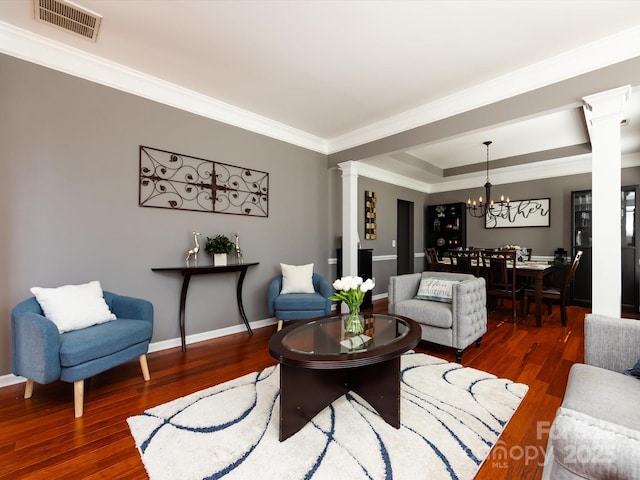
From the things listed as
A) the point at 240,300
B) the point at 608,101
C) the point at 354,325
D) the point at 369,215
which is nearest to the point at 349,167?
the point at 369,215

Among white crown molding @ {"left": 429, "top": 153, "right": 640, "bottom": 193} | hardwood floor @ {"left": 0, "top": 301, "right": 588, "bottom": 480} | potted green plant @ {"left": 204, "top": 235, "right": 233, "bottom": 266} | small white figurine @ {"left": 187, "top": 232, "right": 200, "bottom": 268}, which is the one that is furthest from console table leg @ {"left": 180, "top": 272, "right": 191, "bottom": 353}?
white crown molding @ {"left": 429, "top": 153, "right": 640, "bottom": 193}

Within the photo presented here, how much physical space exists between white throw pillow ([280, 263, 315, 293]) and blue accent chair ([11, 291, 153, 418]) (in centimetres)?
171

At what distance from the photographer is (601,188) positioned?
7.91 feet

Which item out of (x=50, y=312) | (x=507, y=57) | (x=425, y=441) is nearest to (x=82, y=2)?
(x=50, y=312)

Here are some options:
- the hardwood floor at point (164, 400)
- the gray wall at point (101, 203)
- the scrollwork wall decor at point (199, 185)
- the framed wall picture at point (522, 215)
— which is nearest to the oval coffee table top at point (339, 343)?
the hardwood floor at point (164, 400)

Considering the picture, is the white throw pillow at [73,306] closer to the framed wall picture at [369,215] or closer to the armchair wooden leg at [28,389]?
the armchair wooden leg at [28,389]

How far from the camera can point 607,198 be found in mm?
2387

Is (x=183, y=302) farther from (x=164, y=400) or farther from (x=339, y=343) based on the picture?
(x=339, y=343)

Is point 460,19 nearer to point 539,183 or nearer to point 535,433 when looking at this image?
point 535,433

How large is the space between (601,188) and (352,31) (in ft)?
7.75

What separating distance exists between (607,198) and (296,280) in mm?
3050

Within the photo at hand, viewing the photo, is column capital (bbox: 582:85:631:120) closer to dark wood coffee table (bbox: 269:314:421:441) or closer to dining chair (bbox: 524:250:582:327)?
dining chair (bbox: 524:250:582:327)

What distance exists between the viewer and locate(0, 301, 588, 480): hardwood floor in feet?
4.96

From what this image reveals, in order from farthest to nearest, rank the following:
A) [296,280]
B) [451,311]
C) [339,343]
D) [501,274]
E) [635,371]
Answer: [501,274] < [296,280] < [451,311] < [339,343] < [635,371]
